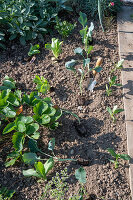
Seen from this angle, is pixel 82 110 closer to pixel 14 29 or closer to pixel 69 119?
pixel 69 119

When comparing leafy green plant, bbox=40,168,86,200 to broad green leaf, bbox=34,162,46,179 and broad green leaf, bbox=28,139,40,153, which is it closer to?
broad green leaf, bbox=34,162,46,179

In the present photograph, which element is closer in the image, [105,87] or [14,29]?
[105,87]

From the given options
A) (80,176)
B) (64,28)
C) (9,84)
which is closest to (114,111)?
(80,176)

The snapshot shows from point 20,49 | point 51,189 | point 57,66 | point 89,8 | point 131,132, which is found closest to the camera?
point 51,189

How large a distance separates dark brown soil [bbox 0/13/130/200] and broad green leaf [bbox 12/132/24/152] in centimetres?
21

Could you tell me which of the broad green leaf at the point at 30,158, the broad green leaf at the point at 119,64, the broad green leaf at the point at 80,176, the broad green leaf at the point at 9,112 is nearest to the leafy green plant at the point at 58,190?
the broad green leaf at the point at 80,176

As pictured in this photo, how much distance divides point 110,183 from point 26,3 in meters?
2.29

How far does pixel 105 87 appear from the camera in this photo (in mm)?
2598

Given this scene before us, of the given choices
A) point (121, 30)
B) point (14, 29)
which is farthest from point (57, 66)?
point (121, 30)

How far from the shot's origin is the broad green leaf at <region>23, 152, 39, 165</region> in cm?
193

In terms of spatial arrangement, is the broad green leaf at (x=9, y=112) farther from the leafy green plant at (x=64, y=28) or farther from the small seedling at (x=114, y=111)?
the leafy green plant at (x=64, y=28)

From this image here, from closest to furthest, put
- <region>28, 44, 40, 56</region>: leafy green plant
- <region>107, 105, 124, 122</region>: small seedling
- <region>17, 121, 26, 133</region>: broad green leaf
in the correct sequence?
<region>17, 121, 26, 133</region>: broad green leaf, <region>107, 105, 124, 122</region>: small seedling, <region>28, 44, 40, 56</region>: leafy green plant

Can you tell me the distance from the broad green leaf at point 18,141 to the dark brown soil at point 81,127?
0.21 meters

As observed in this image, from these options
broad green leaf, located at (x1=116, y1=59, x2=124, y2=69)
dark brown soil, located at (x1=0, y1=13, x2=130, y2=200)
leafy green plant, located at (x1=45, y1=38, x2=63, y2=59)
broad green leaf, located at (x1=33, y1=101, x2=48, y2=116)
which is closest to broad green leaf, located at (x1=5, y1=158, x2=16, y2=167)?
dark brown soil, located at (x1=0, y1=13, x2=130, y2=200)
